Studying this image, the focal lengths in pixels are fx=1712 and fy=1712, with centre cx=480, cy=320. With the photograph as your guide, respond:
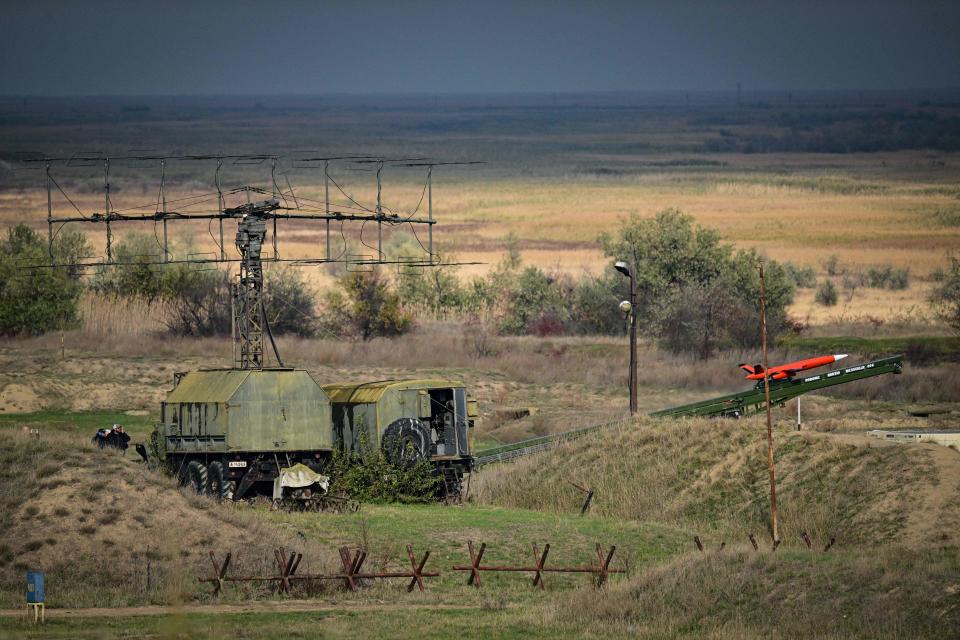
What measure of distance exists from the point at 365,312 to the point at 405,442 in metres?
40.0

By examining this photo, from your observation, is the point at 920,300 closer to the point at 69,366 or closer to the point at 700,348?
the point at 700,348

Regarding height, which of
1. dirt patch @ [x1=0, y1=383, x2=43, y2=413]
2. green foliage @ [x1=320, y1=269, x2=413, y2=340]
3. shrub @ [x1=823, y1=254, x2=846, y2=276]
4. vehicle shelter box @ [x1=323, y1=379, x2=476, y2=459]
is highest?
shrub @ [x1=823, y1=254, x2=846, y2=276]

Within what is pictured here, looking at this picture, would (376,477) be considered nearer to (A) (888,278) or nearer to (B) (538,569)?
(B) (538,569)

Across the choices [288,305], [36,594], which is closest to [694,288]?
[288,305]

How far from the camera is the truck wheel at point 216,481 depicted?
136 feet

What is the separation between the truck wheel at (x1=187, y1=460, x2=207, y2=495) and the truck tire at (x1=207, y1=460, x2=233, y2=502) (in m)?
0.10

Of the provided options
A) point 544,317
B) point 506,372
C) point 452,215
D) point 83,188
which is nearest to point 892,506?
point 506,372

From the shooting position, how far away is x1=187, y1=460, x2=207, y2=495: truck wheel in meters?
42.1

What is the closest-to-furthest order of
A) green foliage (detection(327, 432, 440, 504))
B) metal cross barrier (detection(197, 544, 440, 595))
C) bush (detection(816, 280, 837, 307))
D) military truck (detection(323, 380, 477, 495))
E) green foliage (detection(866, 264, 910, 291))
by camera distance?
1. metal cross barrier (detection(197, 544, 440, 595))
2. green foliage (detection(327, 432, 440, 504))
3. military truck (detection(323, 380, 477, 495))
4. bush (detection(816, 280, 837, 307))
5. green foliage (detection(866, 264, 910, 291))

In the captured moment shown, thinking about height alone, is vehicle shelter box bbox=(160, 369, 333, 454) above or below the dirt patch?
above

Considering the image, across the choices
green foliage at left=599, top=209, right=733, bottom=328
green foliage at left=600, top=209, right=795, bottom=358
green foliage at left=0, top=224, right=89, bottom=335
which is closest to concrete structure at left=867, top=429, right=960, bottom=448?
green foliage at left=600, top=209, right=795, bottom=358

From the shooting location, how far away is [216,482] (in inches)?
1654

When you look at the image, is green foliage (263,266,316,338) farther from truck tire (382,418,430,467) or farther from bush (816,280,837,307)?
truck tire (382,418,430,467)

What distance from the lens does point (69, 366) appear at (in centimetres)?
6662
